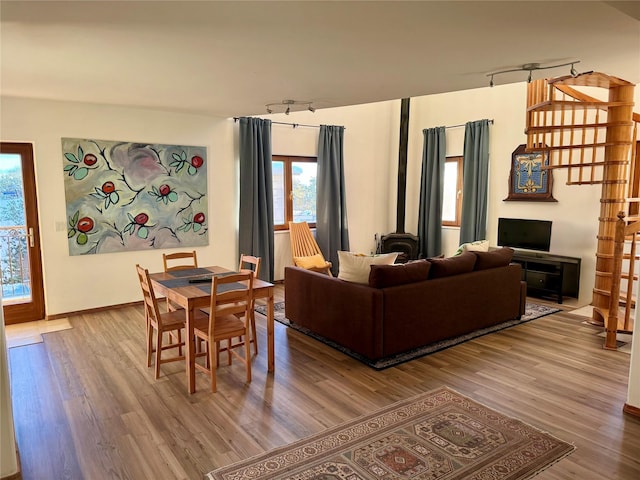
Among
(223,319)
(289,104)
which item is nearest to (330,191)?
(289,104)

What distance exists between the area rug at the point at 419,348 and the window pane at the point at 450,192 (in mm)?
2268

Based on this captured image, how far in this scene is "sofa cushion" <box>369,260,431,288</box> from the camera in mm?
3682

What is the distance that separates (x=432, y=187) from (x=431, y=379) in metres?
4.52

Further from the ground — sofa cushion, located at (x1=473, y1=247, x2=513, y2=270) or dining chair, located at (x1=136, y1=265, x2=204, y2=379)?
sofa cushion, located at (x1=473, y1=247, x2=513, y2=270)

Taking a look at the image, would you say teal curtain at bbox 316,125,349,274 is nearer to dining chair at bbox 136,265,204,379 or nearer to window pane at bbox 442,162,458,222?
window pane at bbox 442,162,458,222

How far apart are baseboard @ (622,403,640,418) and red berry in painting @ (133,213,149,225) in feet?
16.8

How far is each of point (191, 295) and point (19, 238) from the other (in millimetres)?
2892

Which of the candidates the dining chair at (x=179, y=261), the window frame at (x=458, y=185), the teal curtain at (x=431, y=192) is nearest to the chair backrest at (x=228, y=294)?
the dining chair at (x=179, y=261)

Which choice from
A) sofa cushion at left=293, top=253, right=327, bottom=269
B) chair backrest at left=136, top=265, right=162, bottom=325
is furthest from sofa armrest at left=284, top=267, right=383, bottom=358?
sofa cushion at left=293, top=253, right=327, bottom=269

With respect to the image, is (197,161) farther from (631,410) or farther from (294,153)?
(631,410)

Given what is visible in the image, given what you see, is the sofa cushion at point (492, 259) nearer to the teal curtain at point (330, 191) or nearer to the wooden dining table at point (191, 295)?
the wooden dining table at point (191, 295)

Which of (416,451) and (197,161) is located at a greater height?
(197,161)

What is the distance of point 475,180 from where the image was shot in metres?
6.74

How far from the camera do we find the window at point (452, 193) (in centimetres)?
727
